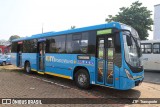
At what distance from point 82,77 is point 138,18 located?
22730 millimetres

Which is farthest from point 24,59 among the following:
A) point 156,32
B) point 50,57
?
point 156,32

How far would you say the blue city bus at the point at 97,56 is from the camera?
7.59 m

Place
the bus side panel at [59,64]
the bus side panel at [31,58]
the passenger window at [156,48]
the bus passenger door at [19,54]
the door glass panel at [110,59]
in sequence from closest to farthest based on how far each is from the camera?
the door glass panel at [110,59]
the bus side panel at [59,64]
the bus side panel at [31,58]
the bus passenger door at [19,54]
the passenger window at [156,48]

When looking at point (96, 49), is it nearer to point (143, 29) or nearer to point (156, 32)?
point (143, 29)

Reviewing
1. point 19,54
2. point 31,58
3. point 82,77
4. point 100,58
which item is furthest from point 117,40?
point 19,54

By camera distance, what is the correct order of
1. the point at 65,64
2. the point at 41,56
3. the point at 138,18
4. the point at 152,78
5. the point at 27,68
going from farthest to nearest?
the point at 138,18
the point at 27,68
the point at 152,78
the point at 41,56
the point at 65,64

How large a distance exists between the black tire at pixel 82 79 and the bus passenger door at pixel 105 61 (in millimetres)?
746

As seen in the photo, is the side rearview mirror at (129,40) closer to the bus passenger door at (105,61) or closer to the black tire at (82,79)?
the bus passenger door at (105,61)

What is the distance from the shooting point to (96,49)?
337 inches

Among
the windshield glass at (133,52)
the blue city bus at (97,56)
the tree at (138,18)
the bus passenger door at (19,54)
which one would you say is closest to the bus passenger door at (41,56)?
the blue city bus at (97,56)

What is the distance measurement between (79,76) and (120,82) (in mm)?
2598

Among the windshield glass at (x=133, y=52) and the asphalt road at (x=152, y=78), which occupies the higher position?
the windshield glass at (x=133, y=52)

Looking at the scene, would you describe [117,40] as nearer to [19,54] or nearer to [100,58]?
[100,58]

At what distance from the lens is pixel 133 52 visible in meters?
8.12
